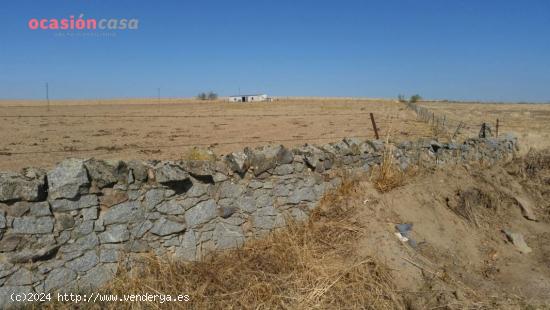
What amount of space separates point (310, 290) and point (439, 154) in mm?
5307

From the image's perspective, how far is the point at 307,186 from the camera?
6.04 meters

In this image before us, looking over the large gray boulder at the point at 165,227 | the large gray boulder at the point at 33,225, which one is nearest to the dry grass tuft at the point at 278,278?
the large gray boulder at the point at 165,227

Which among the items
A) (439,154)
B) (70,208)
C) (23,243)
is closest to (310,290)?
(70,208)

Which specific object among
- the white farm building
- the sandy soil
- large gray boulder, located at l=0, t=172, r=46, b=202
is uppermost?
the white farm building

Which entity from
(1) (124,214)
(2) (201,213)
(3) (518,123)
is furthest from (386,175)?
(3) (518,123)

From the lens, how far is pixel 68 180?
4145 millimetres

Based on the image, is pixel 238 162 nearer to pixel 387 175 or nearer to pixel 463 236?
pixel 387 175

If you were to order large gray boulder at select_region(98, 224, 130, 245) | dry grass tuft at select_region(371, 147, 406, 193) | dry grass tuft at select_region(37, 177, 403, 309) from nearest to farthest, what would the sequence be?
1. dry grass tuft at select_region(37, 177, 403, 309)
2. large gray boulder at select_region(98, 224, 130, 245)
3. dry grass tuft at select_region(371, 147, 406, 193)

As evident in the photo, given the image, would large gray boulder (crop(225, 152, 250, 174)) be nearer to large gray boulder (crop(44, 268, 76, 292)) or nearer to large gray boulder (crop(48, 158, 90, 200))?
large gray boulder (crop(48, 158, 90, 200))

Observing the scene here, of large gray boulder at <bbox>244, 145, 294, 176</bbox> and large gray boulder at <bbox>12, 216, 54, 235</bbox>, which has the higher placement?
large gray boulder at <bbox>244, 145, 294, 176</bbox>

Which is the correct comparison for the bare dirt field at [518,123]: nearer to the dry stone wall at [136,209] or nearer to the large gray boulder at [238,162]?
the dry stone wall at [136,209]

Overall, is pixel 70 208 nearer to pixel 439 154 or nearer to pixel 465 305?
pixel 465 305

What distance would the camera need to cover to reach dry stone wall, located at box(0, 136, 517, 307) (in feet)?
13.0

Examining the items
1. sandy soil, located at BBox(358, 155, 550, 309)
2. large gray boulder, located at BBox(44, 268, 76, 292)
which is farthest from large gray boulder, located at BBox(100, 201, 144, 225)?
sandy soil, located at BBox(358, 155, 550, 309)
